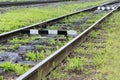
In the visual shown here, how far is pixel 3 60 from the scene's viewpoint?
5.93 m

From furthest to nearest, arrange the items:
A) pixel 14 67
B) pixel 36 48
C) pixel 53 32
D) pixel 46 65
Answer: pixel 53 32, pixel 36 48, pixel 14 67, pixel 46 65

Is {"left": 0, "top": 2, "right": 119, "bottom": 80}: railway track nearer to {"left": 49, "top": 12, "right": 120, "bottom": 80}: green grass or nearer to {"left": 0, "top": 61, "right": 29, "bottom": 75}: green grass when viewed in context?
{"left": 0, "top": 61, "right": 29, "bottom": 75}: green grass

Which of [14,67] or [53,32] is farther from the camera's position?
[53,32]

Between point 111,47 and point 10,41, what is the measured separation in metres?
2.32

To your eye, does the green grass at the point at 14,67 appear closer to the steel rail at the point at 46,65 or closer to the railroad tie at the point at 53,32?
the steel rail at the point at 46,65

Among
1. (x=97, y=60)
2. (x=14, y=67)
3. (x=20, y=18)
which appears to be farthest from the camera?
(x=20, y=18)

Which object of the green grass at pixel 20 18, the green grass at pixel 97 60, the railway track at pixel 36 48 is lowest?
the green grass at pixel 20 18

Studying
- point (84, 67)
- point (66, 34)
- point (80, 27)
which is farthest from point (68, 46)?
point (80, 27)

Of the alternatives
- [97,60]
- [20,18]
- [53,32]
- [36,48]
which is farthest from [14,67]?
[20,18]

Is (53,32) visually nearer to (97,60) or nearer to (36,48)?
(36,48)

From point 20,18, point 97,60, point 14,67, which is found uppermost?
point 14,67

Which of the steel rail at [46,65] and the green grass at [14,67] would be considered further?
the green grass at [14,67]

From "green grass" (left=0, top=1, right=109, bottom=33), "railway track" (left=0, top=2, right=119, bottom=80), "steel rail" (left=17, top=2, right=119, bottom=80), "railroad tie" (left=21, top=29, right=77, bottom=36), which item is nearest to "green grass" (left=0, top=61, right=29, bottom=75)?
"railway track" (left=0, top=2, right=119, bottom=80)

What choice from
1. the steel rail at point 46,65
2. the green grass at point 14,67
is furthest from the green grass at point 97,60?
the green grass at point 14,67
